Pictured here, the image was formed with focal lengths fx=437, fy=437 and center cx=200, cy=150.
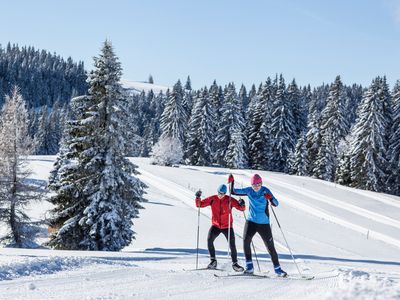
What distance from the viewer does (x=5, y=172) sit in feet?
71.2

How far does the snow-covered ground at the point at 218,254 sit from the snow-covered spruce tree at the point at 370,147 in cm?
445

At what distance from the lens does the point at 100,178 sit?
20016 millimetres

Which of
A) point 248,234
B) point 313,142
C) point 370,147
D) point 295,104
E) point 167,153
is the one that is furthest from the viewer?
point 295,104

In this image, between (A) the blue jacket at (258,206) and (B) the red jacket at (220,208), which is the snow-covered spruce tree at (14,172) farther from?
(A) the blue jacket at (258,206)

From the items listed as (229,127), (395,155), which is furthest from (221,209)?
(229,127)

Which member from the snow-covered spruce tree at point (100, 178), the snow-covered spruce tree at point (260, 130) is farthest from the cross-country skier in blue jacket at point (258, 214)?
the snow-covered spruce tree at point (260, 130)

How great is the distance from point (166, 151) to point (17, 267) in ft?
176

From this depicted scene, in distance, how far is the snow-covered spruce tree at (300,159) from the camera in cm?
5853

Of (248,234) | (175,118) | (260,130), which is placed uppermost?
(175,118)

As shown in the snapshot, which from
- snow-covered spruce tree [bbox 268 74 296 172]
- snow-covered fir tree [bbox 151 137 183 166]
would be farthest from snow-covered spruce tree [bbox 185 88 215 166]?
snow-covered spruce tree [bbox 268 74 296 172]

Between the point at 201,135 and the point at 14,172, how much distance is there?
46.4 metres

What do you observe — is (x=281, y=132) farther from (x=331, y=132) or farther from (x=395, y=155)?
(x=395, y=155)

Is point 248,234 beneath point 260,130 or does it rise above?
beneath

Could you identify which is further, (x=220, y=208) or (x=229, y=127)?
(x=229, y=127)
